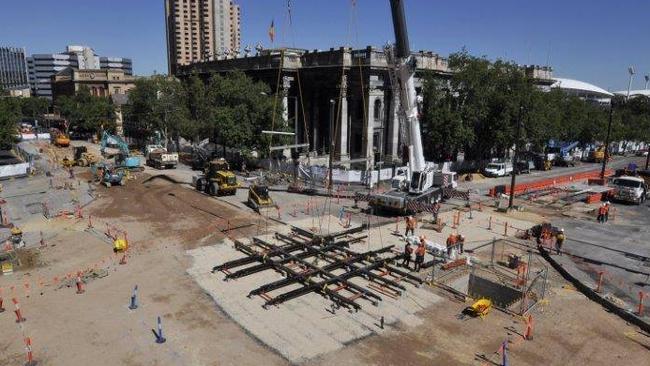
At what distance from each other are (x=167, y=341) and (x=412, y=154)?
69.1 ft

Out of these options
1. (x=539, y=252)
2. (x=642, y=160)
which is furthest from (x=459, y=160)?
(x=642, y=160)

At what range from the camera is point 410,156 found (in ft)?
102

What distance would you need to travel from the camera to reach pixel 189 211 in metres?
31.0

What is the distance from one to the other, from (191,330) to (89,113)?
73.7m

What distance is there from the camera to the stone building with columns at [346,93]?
155 feet

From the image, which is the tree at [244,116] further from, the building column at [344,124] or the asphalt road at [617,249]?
the asphalt road at [617,249]

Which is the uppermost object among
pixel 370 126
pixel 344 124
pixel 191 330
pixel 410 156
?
pixel 344 124

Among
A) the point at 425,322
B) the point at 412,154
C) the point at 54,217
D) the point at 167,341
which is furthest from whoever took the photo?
the point at 412,154

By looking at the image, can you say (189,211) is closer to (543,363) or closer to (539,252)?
(539,252)

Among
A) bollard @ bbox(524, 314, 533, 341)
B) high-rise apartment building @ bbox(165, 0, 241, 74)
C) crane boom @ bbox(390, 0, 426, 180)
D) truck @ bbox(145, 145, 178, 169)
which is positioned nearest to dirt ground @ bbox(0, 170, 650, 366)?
bollard @ bbox(524, 314, 533, 341)

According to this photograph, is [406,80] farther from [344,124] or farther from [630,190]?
[344,124]

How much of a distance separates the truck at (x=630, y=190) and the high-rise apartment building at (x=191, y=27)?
13566 centimetres

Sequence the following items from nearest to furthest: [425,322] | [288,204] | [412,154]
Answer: [425,322] → [412,154] → [288,204]

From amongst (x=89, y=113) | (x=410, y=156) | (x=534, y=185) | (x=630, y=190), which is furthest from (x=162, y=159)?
(x=630, y=190)
